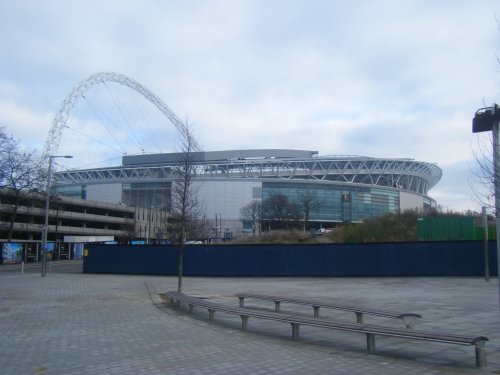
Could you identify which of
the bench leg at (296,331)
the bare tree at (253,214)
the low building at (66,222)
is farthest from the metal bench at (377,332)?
the bare tree at (253,214)

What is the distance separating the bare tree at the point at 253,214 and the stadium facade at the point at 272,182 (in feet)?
18.5

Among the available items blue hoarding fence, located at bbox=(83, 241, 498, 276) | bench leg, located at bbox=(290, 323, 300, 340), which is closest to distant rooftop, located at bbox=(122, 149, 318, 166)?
blue hoarding fence, located at bbox=(83, 241, 498, 276)

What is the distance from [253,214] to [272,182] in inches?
969

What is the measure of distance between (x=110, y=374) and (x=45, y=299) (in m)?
11.9

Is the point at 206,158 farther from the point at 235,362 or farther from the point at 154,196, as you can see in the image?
the point at 235,362

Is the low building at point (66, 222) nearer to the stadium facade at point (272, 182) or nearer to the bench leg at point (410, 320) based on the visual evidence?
the stadium facade at point (272, 182)

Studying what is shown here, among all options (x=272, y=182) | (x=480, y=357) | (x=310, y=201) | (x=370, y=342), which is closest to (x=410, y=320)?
(x=370, y=342)

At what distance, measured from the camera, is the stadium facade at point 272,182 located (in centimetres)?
12112

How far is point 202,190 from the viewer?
12119cm

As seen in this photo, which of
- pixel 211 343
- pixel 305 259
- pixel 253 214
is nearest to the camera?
pixel 211 343

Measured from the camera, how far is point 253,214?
98.8m

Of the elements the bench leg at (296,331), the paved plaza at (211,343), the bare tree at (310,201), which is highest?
the bare tree at (310,201)

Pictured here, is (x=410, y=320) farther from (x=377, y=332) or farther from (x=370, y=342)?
(x=377, y=332)

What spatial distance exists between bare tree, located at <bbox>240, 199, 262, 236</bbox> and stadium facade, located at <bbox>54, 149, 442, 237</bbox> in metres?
5.65
